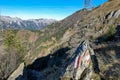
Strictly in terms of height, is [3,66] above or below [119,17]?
below

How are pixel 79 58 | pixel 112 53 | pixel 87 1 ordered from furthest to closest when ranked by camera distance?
pixel 87 1 → pixel 112 53 → pixel 79 58

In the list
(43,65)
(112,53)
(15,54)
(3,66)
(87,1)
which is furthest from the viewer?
(87,1)

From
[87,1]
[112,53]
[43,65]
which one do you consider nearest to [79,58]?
[112,53]

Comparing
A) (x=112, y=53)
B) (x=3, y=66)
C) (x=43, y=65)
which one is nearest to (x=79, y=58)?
(x=112, y=53)

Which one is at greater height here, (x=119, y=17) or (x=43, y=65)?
(x=119, y=17)

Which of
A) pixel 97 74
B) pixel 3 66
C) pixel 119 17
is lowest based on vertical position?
pixel 3 66

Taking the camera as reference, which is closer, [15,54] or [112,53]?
[112,53]

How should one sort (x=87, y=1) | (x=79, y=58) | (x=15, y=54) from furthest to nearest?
(x=87, y=1)
(x=15, y=54)
(x=79, y=58)

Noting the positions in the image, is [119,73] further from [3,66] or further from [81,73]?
[3,66]

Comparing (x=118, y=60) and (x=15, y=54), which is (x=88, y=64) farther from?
(x=15, y=54)
